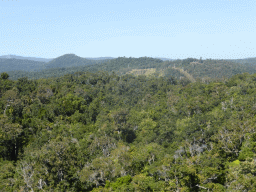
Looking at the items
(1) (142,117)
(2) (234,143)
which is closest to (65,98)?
(1) (142,117)

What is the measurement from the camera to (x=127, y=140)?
219ft

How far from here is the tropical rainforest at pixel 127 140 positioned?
31.3 meters

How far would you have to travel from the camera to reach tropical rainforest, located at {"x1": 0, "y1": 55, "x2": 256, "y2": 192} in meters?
31.3

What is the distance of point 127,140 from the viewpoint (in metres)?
66.8

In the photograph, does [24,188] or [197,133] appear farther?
[197,133]

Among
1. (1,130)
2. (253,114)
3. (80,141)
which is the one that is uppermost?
(253,114)

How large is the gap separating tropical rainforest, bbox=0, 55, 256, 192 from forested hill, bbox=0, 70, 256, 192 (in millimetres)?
170

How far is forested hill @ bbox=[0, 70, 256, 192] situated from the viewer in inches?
1235

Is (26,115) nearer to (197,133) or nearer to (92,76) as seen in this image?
(197,133)

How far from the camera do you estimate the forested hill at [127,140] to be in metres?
31.4

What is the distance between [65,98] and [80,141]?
93.7 feet

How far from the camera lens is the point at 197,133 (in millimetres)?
52219

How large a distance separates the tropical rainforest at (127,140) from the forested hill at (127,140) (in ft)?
0.56

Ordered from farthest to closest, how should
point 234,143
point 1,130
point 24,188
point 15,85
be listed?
point 15,85
point 1,130
point 234,143
point 24,188
